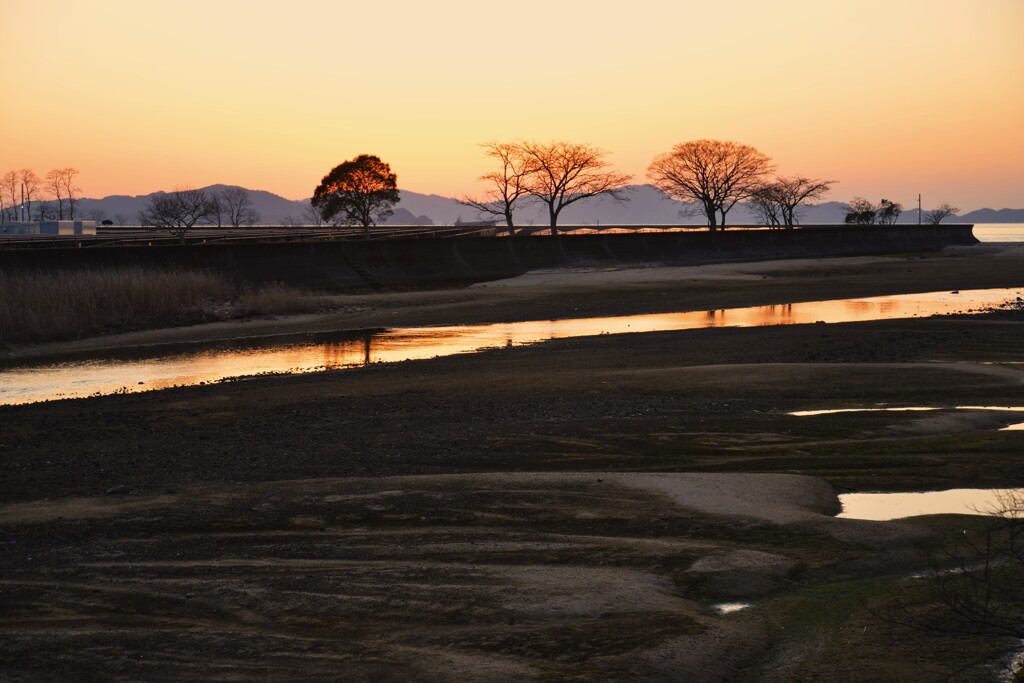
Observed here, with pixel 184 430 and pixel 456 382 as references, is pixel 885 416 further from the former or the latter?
pixel 184 430

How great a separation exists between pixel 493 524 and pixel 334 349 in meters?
20.5

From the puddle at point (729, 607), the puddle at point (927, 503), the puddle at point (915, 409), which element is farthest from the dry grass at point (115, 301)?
the puddle at point (729, 607)

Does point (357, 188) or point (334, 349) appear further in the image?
point (357, 188)

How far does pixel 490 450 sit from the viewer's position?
13633mm

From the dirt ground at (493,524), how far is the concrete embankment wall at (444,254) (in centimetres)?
2808

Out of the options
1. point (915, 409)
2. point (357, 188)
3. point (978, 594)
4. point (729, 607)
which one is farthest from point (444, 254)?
point (978, 594)

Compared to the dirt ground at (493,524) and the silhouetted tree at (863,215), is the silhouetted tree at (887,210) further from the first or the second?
the dirt ground at (493,524)

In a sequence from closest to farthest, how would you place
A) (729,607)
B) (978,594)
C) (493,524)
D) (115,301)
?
(978,594)
(729,607)
(493,524)
(115,301)

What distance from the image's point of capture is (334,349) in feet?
97.8

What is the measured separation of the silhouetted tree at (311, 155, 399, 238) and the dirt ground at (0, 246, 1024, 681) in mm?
55907

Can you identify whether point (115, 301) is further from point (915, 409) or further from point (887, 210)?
point (887, 210)

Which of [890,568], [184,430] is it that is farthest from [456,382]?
[890,568]

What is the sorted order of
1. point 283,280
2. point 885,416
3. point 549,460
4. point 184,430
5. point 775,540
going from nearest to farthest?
point 775,540 → point 549,460 → point 885,416 → point 184,430 → point 283,280

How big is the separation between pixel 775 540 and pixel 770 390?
8.75 metres
